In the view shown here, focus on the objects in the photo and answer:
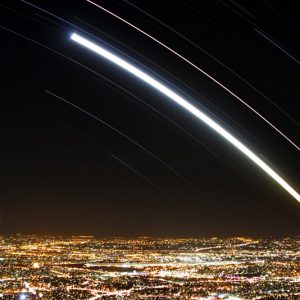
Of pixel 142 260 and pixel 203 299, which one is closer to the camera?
pixel 203 299

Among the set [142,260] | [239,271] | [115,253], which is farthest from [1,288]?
[115,253]

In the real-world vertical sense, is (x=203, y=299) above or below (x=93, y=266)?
below

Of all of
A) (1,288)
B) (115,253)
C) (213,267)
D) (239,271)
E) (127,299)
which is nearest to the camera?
(127,299)

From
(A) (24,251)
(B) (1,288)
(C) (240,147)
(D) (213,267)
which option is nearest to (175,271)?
(D) (213,267)

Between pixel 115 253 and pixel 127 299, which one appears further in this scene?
pixel 115 253

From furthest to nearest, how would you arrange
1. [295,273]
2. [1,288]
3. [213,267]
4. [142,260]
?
[142,260], [213,267], [295,273], [1,288]

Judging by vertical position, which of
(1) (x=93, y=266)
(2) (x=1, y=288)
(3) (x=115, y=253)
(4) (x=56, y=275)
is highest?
(3) (x=115, y=253)

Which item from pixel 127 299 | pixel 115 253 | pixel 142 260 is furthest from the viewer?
pixel 115 253

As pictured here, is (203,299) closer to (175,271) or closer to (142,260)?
(175,271)

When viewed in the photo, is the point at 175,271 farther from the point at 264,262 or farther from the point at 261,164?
the point at 261,164
